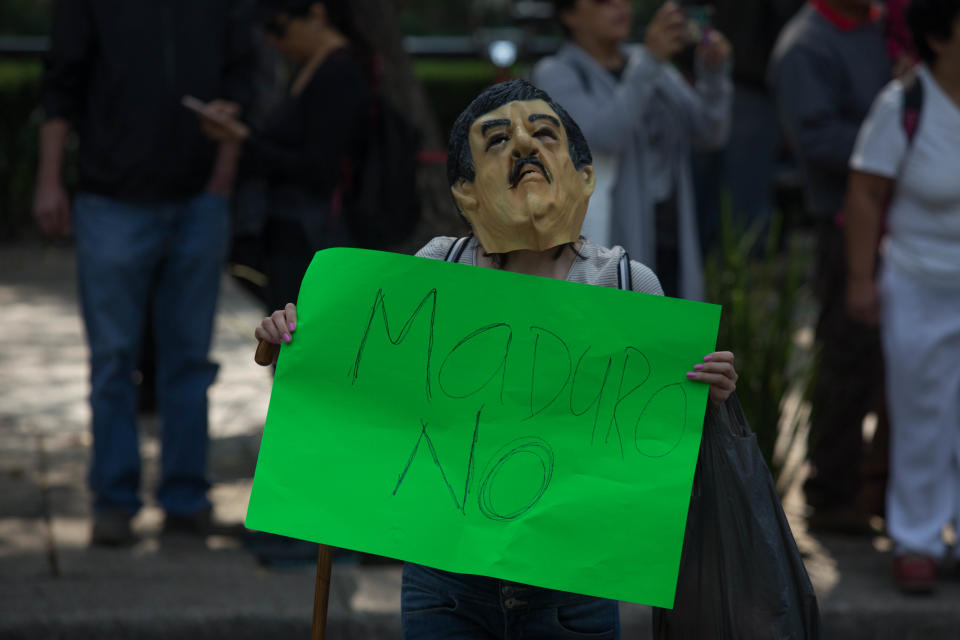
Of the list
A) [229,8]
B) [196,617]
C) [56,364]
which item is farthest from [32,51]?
[196,617]

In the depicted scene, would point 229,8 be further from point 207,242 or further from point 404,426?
point 404,426

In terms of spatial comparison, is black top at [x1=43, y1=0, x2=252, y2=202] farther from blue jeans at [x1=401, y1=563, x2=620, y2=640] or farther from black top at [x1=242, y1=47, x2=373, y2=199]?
blue jeans at [x1=401, y1=563, x2=620, y2=640]

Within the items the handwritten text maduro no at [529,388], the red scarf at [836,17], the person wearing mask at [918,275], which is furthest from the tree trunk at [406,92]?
the handwritten text maduro no at [529,388]

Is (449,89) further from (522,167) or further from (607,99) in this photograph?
(522,167)

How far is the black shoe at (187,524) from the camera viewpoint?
17.1ft

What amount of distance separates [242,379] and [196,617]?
3.72 meters

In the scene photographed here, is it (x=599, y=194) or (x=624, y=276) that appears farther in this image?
(x=599, y=194)

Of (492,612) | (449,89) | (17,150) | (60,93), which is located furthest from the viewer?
(449,89)

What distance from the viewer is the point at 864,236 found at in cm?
480

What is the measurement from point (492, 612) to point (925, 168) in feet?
8.97

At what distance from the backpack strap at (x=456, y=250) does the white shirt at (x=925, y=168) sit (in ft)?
7.72

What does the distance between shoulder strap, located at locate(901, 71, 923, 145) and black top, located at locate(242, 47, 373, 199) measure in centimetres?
182

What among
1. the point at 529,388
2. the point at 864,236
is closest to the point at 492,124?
the point at 529,388

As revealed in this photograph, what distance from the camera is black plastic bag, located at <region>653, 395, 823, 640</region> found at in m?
2.55
